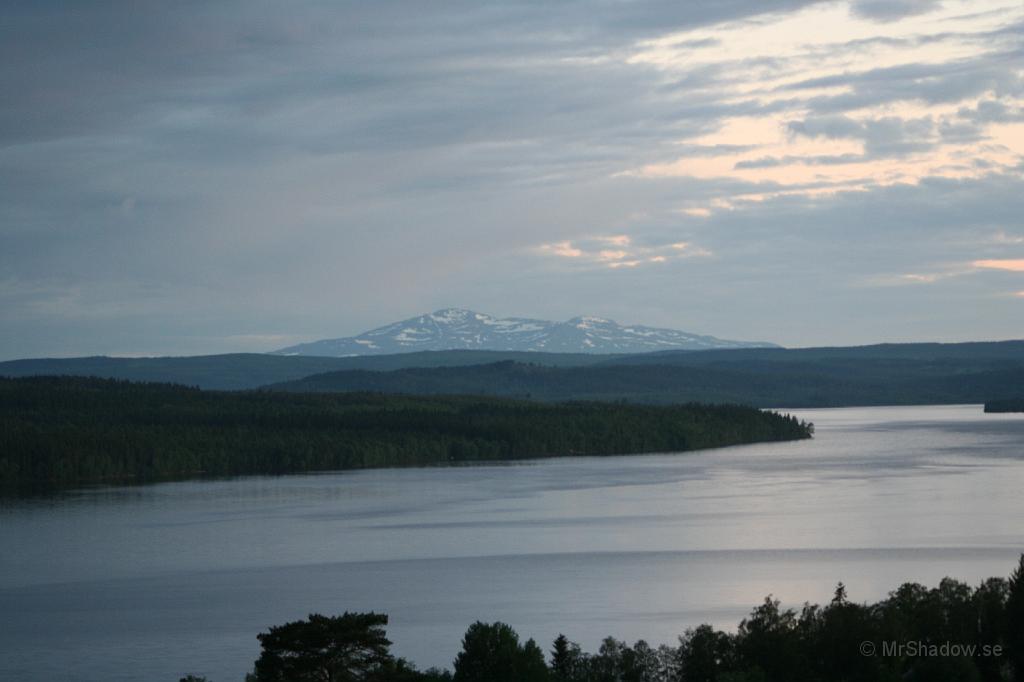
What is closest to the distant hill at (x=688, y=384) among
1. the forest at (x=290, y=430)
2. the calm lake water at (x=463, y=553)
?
the forest at (x=290, y=430)

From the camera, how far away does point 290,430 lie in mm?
88812

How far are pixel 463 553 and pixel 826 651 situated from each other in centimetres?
2144

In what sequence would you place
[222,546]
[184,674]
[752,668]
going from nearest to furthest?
[752,668], [184,674], [222,546]

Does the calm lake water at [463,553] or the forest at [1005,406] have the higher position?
the forest at [1005,406]

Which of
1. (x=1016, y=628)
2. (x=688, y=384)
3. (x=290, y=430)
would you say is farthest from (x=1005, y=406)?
(x=1016, y=628)

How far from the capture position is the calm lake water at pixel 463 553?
30297mm

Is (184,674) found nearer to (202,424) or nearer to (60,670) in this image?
(60,670)

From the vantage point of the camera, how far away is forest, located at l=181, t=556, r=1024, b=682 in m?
20.5

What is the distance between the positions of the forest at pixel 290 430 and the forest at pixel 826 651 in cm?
4963

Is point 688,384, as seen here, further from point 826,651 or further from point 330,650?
point 330,650

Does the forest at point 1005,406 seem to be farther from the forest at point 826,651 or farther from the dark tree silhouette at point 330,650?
the dark tree silhouette at point 330,650

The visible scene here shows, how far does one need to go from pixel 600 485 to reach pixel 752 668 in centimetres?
4418

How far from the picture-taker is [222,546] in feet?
148

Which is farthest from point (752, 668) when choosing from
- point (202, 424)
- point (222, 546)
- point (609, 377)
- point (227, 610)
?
point (609, 377)
